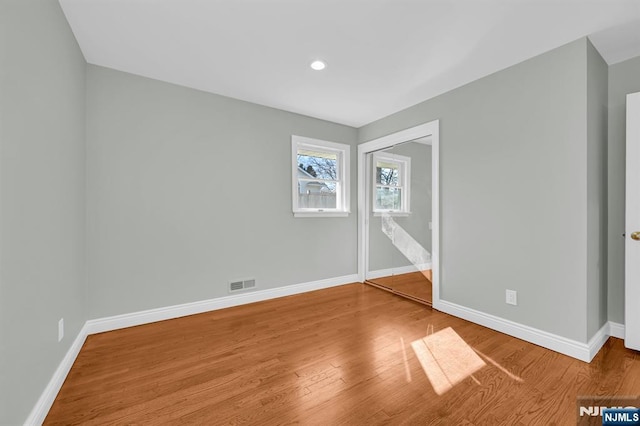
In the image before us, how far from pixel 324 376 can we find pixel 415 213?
2.36 m

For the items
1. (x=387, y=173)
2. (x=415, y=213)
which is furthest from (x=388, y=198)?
(x=415, y=213)

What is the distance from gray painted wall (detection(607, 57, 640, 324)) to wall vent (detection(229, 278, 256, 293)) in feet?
11.7

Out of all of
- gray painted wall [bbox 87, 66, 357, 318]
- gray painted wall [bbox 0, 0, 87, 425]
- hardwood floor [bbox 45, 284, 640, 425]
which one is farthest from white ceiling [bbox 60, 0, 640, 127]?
hardwood floor [bbox 45, 284, 640, 425]

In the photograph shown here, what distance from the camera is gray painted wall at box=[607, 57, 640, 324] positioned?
2.38 m

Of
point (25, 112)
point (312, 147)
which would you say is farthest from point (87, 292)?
point (312, 147)

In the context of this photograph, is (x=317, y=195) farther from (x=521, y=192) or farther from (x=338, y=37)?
(x=521, y=192)

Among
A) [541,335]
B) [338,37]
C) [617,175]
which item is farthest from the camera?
[617,175]

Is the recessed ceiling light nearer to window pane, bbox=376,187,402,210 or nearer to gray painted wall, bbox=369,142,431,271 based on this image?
gray painted wall, bbox=369,142,431,271

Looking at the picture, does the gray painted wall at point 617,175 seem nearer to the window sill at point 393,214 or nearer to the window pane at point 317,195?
the window sill at point 393,214

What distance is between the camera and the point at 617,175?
7.91 feet

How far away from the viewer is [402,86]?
2984mm

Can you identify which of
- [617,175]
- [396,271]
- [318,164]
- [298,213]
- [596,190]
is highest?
[318,164]

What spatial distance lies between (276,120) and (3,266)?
2979mm
